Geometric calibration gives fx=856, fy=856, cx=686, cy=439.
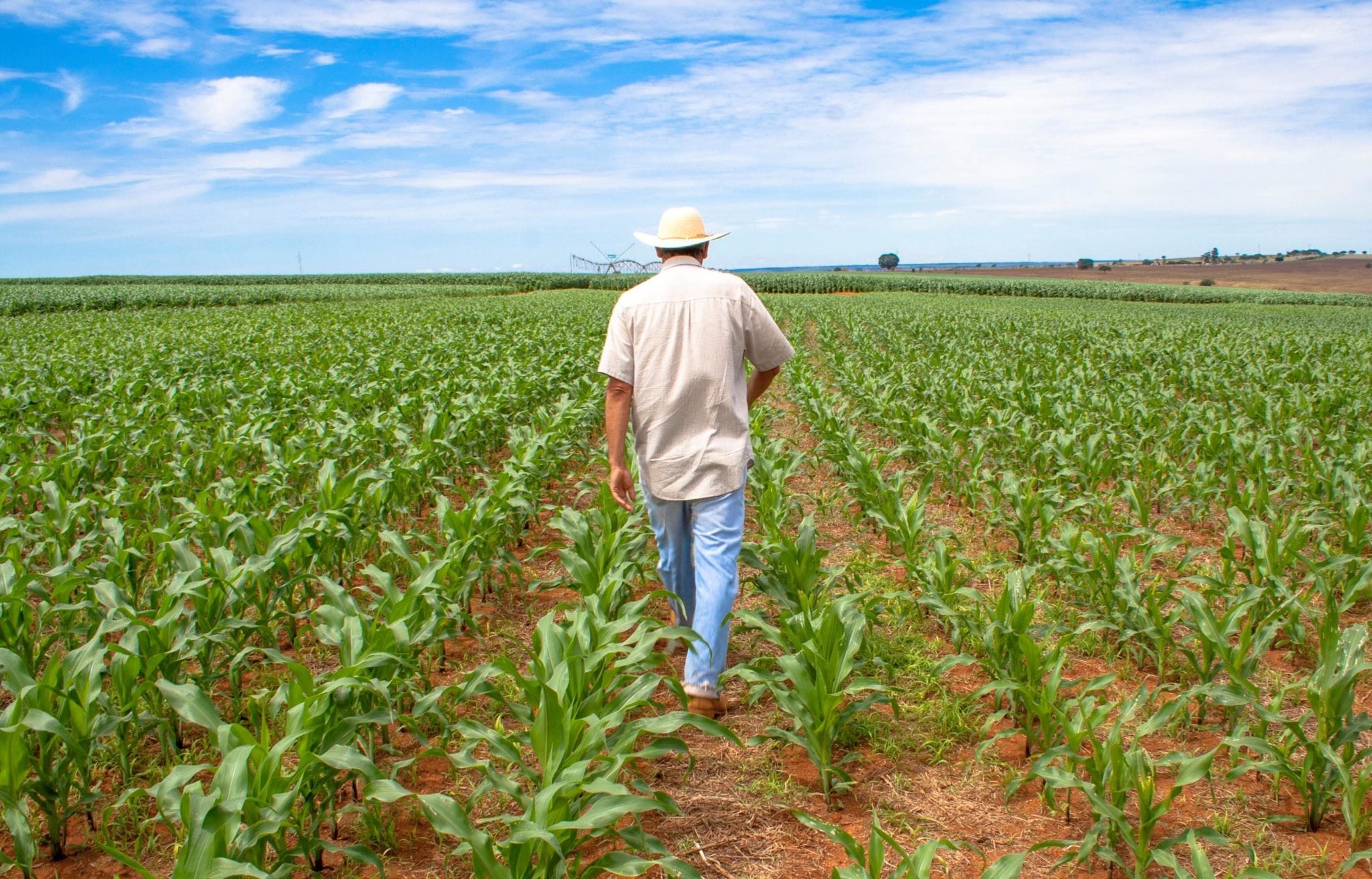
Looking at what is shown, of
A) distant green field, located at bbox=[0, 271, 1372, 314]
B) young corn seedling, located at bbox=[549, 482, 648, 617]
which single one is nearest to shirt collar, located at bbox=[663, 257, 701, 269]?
young corn seedling, located at bbox=[549, 482, 648, 617]

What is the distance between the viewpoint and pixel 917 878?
6.94 feet

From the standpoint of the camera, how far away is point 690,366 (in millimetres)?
3422

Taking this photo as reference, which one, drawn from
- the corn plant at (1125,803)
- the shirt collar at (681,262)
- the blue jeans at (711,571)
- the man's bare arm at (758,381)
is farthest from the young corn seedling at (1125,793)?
the shirt collar at (681,262)

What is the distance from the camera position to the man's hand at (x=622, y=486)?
362 centimetres

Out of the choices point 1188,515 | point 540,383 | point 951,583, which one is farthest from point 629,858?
point 540,383

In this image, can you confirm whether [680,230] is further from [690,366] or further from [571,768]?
[571,768]

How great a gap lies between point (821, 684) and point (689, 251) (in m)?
1.75

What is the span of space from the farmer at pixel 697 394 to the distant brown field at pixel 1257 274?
217ft

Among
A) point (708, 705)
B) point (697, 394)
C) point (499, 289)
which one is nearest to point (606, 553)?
point (708, 705)

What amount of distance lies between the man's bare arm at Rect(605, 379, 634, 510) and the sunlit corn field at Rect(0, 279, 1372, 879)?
42 centimetres

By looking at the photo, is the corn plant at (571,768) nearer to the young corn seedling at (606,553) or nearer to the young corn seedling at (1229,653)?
the young corn seedling at (606,553)

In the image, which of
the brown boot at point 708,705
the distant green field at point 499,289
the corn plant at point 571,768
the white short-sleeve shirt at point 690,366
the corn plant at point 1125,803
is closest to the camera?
the corn plant at point 571,768

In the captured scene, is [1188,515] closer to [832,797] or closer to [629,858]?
[832,797]

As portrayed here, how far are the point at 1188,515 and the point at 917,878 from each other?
585cm
